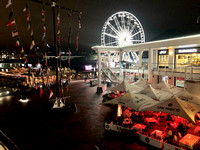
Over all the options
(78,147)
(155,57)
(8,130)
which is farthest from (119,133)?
(155,57)

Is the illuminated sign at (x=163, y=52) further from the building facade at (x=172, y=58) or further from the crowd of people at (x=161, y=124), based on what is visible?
the crowd of people at (x=161, y=124)

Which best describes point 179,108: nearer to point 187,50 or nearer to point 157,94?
point 157,94

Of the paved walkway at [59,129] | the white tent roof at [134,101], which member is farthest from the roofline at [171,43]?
the paved walkway at [59,129]

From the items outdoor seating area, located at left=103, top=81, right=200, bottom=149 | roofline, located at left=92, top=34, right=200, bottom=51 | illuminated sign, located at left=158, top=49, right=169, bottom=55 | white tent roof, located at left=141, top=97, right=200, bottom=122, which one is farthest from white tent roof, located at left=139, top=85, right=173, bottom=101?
illuminated sign, located at left=158, top=49, right=169, bottom=55

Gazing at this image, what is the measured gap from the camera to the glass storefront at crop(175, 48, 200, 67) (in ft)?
60.4

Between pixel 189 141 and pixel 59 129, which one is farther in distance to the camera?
pixel 59 129

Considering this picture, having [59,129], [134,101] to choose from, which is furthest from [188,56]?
[59,129]

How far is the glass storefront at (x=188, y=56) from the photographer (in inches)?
725

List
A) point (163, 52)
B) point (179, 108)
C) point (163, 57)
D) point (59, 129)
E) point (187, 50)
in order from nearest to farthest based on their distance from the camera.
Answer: point (179, 108), point (59, 129), point (187, 50), point (163, 52), point (163, 57)

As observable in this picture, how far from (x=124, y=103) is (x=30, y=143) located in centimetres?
642

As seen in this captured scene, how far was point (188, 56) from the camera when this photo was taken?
19516mm

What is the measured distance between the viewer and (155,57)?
2258 centimetres

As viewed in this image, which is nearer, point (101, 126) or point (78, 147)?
point (78, 147)

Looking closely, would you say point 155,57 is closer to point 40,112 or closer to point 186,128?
point 186,128
